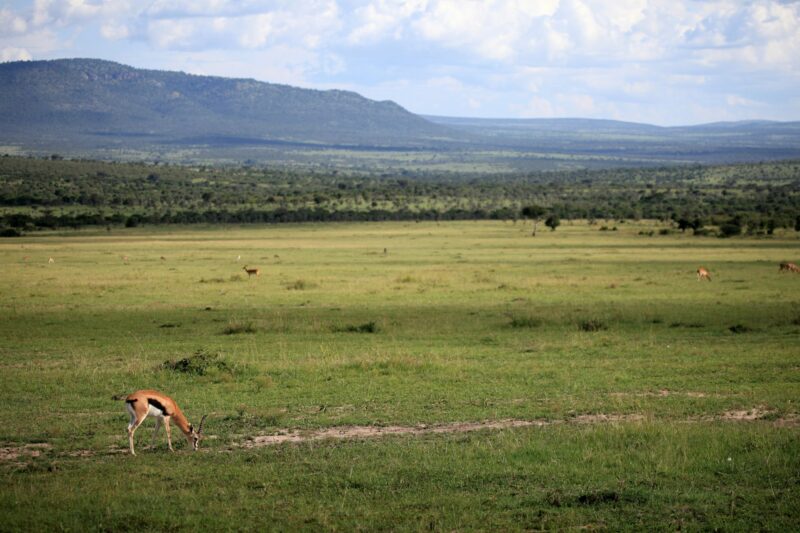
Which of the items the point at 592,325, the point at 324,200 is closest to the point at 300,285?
the point at 592,325

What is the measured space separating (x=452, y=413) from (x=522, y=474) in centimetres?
343

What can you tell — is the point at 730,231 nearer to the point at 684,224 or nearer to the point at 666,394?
the point at 684,224

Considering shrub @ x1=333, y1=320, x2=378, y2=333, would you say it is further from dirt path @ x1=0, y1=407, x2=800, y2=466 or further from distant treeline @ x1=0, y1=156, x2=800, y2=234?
distant treeline @ x1=0, y1=156, x2=800, y2=234

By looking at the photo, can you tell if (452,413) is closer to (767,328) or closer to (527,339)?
(527,339)

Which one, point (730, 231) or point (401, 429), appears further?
point (730, 231)

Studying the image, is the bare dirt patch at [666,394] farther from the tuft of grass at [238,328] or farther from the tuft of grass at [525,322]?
the tuft of grass at [238,328]

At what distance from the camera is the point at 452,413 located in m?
13.9

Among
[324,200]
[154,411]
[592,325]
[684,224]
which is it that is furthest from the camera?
[324,200]

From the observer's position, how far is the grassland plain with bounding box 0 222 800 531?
9477mm

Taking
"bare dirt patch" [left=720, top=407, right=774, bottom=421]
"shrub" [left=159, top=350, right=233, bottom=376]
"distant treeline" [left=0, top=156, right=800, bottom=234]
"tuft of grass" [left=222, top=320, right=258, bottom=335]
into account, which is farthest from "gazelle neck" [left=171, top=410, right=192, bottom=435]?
"distant treeline" [left=0, top=156, right=800, bottom=234]

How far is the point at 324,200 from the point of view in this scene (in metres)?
105

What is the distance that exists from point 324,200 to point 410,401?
299ft

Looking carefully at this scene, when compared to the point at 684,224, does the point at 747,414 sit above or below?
above

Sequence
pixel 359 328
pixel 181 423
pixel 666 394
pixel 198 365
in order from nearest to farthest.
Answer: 1. pixel 181 423
2. pixel 666 394
3. pixel 198 365
4. pixel 359 328
